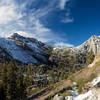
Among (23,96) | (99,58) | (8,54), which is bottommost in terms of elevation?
(23,96)

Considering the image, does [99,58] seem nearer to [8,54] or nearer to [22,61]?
[22,61]

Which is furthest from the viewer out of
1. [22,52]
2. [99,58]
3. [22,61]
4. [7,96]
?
[22,52]

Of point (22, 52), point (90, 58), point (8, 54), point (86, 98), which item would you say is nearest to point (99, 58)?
point (86, 98)

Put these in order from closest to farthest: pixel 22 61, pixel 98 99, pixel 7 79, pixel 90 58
Answer: pixel 98 99
pixel 7 79
pixel 90 58
pixel 22 61

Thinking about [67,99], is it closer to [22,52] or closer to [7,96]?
[7,96]

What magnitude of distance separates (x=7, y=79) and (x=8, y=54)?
139 m

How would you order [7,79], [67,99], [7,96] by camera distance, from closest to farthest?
[67,99], [7,96], [7,79]

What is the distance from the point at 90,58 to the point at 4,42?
161 metres

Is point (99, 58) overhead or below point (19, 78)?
overhead

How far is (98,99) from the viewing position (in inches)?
563

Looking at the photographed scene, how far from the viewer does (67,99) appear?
59.1 ft

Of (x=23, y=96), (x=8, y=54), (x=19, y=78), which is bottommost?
(x=23, y=96)

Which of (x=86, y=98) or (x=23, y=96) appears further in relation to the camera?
(x=23, y=96)

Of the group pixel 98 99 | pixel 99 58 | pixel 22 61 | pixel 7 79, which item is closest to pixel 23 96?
pixel 7 79
